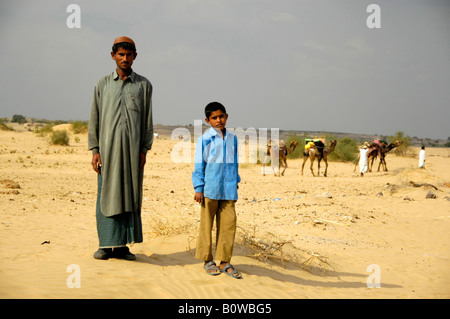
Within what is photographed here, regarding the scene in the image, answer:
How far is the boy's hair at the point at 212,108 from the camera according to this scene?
4.49 metres

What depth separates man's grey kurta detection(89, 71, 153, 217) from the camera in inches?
181

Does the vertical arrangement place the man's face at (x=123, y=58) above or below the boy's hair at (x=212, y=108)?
above

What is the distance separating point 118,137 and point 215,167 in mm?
1100

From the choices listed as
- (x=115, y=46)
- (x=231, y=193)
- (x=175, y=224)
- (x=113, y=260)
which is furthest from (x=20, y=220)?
(x=231, y=193)

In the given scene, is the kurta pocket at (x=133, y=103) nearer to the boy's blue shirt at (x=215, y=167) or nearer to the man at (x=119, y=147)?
the man at (x=119, y=147)

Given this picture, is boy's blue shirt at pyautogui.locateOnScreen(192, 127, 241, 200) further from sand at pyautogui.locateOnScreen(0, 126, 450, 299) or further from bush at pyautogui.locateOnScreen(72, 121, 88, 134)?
bush at pyautogui.locateOnScreen(72, 121, 88, 134)

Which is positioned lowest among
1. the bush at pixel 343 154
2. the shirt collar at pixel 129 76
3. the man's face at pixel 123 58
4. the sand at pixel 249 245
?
the sand at pixel 249 245

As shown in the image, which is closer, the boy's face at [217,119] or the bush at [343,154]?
the boy's face at [217,119]

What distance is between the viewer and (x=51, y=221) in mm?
8031

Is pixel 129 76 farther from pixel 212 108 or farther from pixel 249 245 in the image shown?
pixel 249 245

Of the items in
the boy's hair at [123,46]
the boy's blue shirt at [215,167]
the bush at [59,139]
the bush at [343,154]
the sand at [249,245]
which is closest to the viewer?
the sand at [249,245]

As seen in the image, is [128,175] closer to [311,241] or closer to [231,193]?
[231,193]

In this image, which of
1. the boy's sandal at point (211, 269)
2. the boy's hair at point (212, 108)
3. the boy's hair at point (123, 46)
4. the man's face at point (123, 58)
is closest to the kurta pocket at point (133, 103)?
the man's face at point (123, 58)
